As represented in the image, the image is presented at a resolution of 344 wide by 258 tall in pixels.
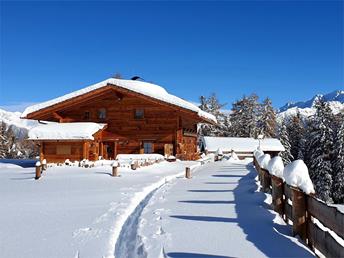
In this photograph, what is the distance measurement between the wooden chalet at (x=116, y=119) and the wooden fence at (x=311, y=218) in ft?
64.5

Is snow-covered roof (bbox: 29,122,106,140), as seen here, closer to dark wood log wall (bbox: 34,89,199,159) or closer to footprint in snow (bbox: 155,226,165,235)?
dark wood log wall (bbox: 34,89,199,159)

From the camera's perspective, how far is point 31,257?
596 centimetres

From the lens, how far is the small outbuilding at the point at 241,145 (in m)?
52.5

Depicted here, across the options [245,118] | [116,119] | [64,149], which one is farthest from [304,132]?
[64,149]

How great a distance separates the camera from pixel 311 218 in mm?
6305

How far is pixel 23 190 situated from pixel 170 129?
1665 centimetres

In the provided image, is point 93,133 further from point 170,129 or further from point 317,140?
point 317,140

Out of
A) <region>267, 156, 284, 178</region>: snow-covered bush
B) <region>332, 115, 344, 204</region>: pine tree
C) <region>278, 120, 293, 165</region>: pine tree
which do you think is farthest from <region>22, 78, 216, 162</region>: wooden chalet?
<region>278, 120, 293, 165</region>: pine tree

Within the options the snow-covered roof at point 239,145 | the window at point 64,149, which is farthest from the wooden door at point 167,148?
the snow-covered roof at point 239,145

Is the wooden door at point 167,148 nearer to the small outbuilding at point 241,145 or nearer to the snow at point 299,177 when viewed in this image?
the snow at point 299,177

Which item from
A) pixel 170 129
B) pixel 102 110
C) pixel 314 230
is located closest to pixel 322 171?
pixel 170 129

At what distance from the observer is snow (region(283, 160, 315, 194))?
6.31 meters

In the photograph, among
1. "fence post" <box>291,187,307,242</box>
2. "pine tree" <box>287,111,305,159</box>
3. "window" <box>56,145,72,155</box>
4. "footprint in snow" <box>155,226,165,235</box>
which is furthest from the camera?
"pine tree" <box>287,111,305,159</box>

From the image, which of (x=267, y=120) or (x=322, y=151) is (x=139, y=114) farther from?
(x=267, y=120)
